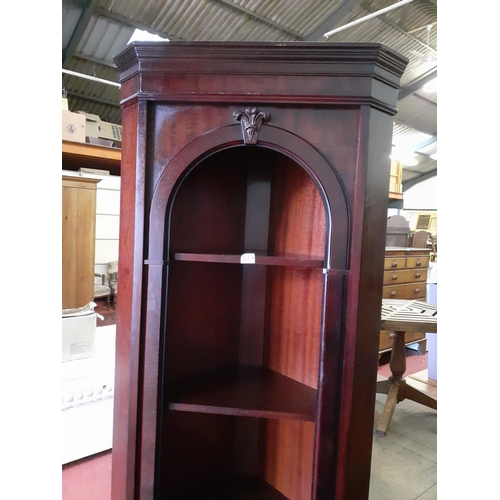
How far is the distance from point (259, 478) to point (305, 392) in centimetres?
46

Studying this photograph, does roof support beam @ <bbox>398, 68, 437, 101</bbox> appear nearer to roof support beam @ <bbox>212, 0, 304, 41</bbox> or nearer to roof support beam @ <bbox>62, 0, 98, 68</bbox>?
roof support beam @ <bbox>212, 0, 304, 41</bbox>

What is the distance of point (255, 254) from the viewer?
3.79 feet

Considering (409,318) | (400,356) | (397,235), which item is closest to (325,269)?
(409,318)

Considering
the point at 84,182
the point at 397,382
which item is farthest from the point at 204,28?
the point at 397,382

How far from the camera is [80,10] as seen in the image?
4422mm

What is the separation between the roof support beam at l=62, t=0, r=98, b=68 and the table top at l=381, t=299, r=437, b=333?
412 centimetres

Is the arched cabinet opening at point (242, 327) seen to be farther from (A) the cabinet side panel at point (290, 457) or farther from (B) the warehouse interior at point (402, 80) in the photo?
(B) the warehouse interior at point (402, 80)

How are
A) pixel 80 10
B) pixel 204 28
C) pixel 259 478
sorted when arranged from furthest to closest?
pixel 204 28 → pixel 80 10 → pixel 259 478

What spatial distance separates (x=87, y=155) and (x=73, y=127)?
306 mm

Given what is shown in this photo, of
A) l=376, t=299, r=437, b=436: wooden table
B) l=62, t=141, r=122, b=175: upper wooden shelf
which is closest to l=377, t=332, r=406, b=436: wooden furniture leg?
l=376, t=299, r=437, b=436: wooden table

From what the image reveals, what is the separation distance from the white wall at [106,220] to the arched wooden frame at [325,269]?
14.2ft

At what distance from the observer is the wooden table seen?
7.97ft
